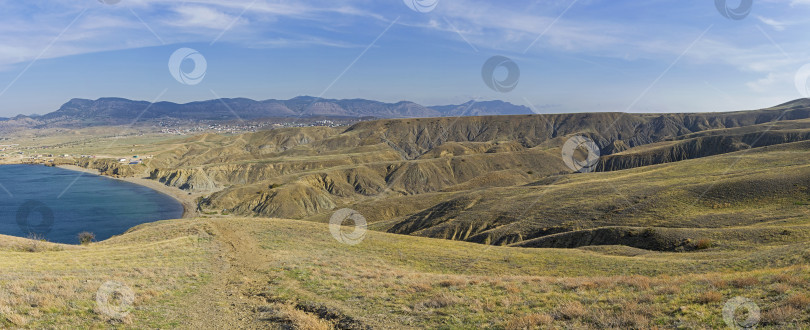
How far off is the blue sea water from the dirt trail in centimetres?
7469

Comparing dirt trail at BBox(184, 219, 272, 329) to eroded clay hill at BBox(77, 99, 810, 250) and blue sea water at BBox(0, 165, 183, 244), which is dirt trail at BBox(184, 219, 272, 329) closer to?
eroded clay hill at BBox(77, 99, 810, 250)

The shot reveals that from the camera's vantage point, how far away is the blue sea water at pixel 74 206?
8975cm

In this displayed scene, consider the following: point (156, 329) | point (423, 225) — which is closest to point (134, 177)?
point (423, 225)

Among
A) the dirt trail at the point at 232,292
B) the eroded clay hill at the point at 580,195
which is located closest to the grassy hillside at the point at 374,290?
the dirt trail at the point at 232,292

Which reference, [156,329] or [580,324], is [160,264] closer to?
[156,329]

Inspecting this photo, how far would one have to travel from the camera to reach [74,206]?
115m

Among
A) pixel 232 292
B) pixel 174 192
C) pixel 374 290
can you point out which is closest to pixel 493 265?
pixel 374 290

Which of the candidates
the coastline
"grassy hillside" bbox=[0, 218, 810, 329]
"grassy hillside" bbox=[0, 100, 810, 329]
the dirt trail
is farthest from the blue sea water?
"grassy hillside" bbox=[0, 218, 810, 329]

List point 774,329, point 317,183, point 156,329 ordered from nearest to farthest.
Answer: point 774,329 → point 156,329 → point 317,183

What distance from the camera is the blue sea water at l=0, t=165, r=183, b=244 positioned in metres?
89.8

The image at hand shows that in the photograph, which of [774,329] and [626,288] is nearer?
[774,329]

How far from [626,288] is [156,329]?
15.7m

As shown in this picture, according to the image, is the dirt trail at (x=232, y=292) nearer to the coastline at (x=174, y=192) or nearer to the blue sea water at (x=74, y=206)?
the blue sea water at (x=74, y=206)

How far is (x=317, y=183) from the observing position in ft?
397
